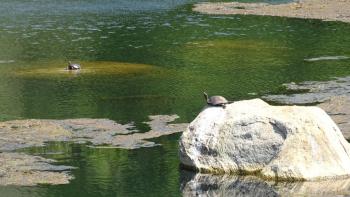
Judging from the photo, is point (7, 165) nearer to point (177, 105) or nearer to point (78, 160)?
point (78, 160)

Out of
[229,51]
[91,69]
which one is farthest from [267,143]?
[229,51]

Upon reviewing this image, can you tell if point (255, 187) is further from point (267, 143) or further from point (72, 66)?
point (72, 66)

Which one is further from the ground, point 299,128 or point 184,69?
point 299,128

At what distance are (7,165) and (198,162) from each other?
15.0 feet

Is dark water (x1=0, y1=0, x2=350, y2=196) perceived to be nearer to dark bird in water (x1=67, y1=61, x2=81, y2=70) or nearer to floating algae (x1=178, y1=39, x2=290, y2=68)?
floating algae (x1=178, y1=39, x2=290, y2=68)

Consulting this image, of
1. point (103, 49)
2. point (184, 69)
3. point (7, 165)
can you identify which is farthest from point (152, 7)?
point (7, 165)

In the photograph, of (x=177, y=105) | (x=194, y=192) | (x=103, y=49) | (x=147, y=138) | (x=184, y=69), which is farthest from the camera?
(x=103, y=49)

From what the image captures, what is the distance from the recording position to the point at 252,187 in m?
19.7

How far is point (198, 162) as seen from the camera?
2073 centimetres

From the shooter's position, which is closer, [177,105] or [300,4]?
[177,105]

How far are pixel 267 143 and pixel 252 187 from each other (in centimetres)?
118

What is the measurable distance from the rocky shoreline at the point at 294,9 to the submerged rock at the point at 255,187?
3687 cm

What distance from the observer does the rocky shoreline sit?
58.4 meters

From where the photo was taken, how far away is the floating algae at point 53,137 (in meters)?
20.3
